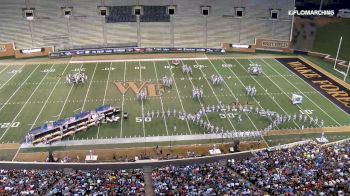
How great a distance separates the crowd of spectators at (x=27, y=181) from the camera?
1820 cm

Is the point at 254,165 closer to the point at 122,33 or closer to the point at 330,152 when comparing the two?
the point at 330,152

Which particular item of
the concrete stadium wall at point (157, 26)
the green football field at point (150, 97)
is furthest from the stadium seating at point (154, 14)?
the green football field at point (150, 97)

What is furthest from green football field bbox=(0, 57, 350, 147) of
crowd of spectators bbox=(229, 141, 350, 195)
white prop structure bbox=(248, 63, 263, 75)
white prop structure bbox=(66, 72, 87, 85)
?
crowd of spectators bbox=(229, 141, 350, 195)

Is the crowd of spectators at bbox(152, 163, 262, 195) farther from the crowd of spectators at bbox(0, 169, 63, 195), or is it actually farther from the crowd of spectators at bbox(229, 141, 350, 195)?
the crowd of spectators at bbox(0, 169, 63, 195)

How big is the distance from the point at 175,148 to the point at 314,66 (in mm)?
22070

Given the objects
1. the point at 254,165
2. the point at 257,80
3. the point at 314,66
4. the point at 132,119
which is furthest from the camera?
the point at 314,66

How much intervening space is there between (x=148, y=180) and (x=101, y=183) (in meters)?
2.51

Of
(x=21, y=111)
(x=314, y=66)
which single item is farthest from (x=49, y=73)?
(x=314, y=66)

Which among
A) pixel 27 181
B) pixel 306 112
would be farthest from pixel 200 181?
pixel 306 112

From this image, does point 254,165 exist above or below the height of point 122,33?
below

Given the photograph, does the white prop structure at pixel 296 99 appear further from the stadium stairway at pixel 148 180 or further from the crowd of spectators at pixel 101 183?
the crowd of spectators at pixel 101 183

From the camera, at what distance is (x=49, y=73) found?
38188 millimetres

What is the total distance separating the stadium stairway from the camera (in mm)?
18581

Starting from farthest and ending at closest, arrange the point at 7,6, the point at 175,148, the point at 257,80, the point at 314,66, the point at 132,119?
1. the point at 7,6
2. the point at 314,66
3. the point at 257,80
4. the point at 132,119
5. the point at 175,148
